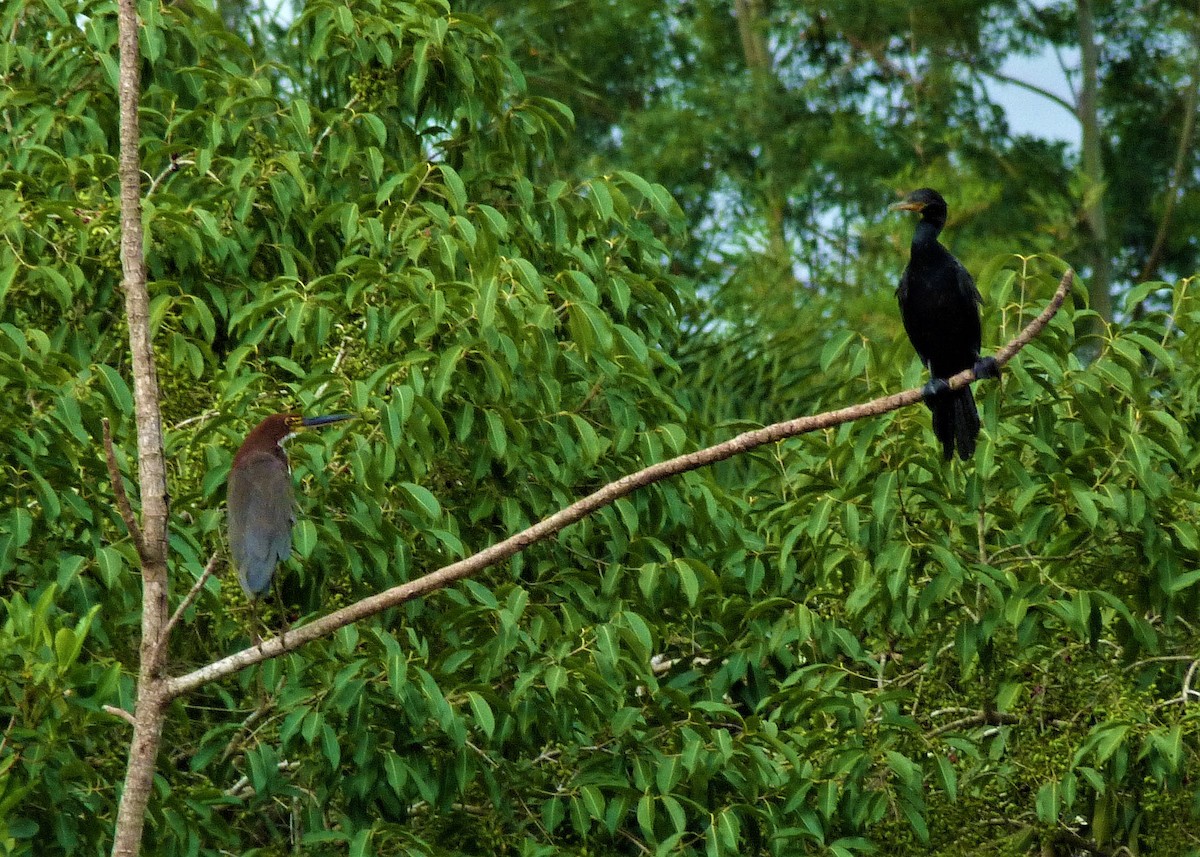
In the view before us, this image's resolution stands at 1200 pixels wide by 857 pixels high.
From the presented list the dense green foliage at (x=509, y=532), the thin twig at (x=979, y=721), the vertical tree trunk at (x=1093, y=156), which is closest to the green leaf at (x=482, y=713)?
the dense green foliage at (x=509, y=532)

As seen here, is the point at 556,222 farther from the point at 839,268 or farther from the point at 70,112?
the point at 839,268

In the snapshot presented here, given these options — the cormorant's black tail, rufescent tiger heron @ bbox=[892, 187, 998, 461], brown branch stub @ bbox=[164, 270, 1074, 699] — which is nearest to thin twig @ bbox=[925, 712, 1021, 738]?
the cormorant's black tail

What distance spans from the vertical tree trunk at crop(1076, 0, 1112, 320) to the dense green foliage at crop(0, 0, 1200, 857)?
927 centimetres

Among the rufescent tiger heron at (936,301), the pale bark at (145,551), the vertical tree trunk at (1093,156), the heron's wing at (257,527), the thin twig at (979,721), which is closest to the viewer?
the pale bark at (145,551)

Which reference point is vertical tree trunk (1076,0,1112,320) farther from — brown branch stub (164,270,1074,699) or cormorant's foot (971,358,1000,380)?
brown branch stub (164,270,1074,699)

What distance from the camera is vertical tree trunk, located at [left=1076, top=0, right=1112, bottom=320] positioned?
1464cm

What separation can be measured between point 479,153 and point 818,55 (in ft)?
36.9

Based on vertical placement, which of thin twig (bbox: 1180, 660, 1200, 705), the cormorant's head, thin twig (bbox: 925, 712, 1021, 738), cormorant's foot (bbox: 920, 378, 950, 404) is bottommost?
thin twig (bbox: 925, 712, 1021, 738)

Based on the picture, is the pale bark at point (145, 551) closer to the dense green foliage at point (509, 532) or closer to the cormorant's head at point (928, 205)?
the dense green foliage at point (509, 532)

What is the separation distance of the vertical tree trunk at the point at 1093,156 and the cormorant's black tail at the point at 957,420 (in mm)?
9745

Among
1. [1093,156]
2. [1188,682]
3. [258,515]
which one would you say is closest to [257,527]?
[258,515]

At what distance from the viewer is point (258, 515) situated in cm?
439

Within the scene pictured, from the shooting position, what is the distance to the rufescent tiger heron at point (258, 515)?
4395 mm

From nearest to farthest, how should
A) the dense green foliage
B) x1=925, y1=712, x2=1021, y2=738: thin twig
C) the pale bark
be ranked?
the pale bark
the dense green foliage
x1=925, y1=712, x2=1021, y2=738: thin twig
